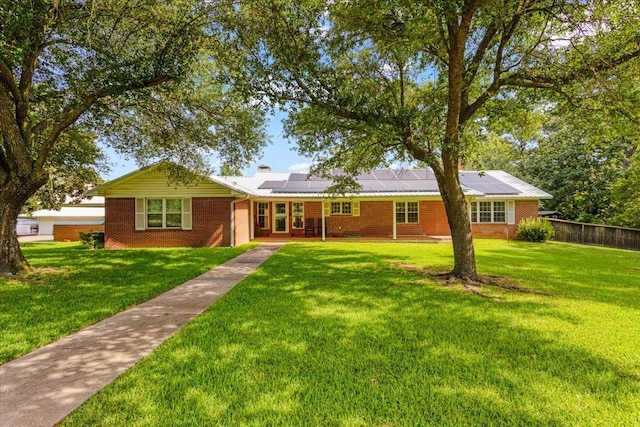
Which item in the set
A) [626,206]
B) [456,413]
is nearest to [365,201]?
[626,206]

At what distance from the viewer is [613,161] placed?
23094 mm

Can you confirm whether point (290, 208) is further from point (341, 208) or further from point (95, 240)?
point (95, 240)

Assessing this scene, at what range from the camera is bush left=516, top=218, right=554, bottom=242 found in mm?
18000

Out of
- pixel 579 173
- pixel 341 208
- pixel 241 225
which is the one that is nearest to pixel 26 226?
pixel 241 225

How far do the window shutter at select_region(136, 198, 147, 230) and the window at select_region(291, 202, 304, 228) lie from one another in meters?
8.16

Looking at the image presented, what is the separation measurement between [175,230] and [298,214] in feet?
23.7

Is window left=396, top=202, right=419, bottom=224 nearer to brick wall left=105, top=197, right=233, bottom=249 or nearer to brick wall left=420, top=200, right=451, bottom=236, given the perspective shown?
brick wall left=420, top=200, right=451, bottom=236

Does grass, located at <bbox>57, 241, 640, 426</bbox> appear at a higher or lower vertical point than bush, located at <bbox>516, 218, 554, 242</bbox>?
lower

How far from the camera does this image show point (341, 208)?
19547mm

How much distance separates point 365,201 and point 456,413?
16.9 metres

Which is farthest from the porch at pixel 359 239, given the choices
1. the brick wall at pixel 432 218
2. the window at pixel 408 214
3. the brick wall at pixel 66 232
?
the brick wall at pixel 66 232

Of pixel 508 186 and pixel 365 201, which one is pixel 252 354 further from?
pixel 508 186

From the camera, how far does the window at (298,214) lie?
20000mm

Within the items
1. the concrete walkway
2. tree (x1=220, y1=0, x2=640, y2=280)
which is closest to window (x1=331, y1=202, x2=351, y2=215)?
tree (x1=220, y1=0, x2=640, y2=280)
